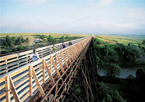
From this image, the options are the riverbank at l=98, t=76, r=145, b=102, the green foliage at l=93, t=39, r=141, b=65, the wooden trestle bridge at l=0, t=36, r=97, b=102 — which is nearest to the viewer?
the wooden trestle bridge at l=0, t=36, r=97, b=102

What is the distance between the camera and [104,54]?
178ft

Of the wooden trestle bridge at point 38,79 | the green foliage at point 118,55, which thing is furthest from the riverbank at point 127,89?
the green foliage at point 118,55

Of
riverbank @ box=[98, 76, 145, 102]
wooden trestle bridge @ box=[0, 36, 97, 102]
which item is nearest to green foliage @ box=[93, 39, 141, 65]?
riverbank @ box=[98, 76, 145, 102]

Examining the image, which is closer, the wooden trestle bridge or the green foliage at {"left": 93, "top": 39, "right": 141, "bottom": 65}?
the wooden trestle bridge

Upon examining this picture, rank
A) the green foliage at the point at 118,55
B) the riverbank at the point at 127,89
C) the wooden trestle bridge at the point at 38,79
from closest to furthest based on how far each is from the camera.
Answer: the wooden trestle bridge at the point at 38,79
the riverbank at the point at 127,89
the green foliage at the point at 118,55

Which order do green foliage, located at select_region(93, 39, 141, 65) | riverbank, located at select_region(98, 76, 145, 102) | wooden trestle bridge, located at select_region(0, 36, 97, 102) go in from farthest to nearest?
green foliage, located at select_region(93, 39, 141, 65) → riverbank, located at select_region(98, 76, 145, 102) → wooden trestle bridge, located at select_region(0, 36, 97, 102)

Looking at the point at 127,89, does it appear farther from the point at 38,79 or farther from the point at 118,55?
the point at 118,55

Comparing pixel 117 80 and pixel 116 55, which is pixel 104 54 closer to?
Answer: pixel 116 55

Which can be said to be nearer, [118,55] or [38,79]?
[38,79]

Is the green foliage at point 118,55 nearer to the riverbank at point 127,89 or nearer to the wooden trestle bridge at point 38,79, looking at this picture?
the riverbank at point 127,89

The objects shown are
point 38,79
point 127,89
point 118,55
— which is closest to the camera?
point 38,79

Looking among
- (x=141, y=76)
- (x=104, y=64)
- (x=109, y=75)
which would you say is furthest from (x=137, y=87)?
(x=104, y=64)

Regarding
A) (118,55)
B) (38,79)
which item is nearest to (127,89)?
(38,79)

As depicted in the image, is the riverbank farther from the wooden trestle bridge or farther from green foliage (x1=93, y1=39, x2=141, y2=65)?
green foliage (x1=93, y1=39, x2=141, y2=65)
